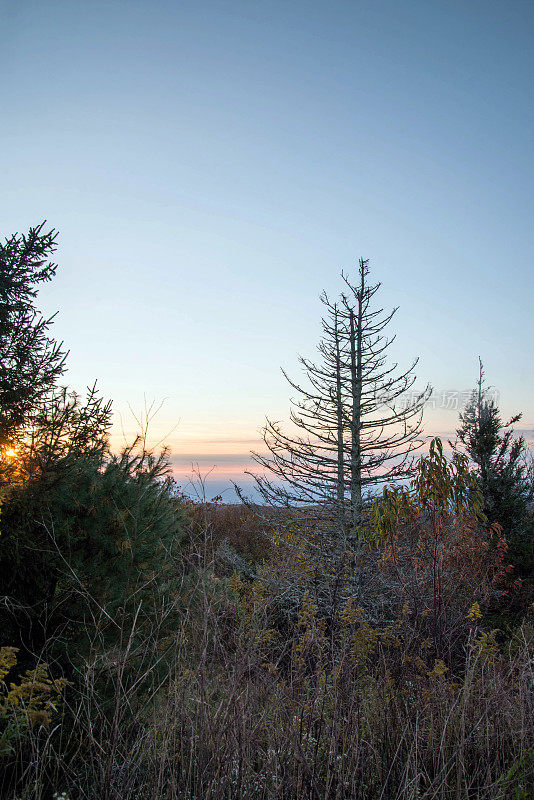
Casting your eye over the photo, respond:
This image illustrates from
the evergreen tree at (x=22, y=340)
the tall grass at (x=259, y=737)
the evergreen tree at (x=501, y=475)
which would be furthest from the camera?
the evergreen tree at (x=501, y=475)

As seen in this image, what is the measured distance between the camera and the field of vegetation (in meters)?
2.41

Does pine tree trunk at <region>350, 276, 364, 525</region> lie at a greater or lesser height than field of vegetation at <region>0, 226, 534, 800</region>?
greater

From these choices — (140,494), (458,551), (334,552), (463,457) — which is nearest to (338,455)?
(334,552)

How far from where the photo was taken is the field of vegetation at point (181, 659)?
2.41m

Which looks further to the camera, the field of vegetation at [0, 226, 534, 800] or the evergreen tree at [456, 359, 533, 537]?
the evergreen tree at [456, 359, 533, 537]

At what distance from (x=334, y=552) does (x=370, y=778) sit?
567cm

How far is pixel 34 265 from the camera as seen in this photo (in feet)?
27.5

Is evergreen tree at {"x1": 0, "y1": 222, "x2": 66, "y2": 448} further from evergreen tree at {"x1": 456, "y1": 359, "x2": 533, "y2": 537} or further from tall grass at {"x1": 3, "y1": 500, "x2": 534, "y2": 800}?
evergreen tree at {"x1": 456, "y1": 359, "x2": 533, "y2": 537}

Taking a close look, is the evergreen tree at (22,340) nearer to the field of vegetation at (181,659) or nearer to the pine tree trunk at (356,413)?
the field of vegetation at (181,659)

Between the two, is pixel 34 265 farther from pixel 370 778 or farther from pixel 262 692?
pixel 370 778

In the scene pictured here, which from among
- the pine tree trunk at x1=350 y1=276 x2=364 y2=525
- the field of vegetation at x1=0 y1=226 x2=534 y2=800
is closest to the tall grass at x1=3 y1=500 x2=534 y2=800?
the field of vegetation at x1=0 y1=226 x2=534 y2=800

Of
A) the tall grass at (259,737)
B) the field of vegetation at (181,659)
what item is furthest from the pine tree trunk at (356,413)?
the tall grass at (259,737)

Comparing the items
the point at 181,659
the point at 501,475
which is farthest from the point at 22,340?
the point at 501,475

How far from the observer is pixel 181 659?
4.14 m
